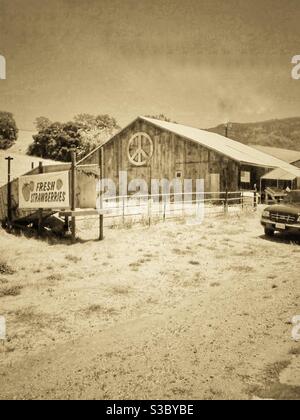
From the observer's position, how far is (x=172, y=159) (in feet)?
88.7

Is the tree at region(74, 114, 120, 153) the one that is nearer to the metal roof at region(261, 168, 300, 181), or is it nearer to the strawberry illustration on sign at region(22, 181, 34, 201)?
the metal roof at region(261, 168, 300, 181)

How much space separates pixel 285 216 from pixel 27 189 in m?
9.18

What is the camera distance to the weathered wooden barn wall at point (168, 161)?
24688mm

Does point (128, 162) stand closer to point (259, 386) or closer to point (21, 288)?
point (21, 288)

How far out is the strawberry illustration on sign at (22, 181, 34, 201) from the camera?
12.2 meters

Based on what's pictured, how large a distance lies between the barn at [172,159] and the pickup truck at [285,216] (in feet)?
39.1

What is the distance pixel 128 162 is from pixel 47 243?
19.3 meters

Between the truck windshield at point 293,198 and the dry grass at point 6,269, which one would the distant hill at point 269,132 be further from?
the dry grass at point 6,269

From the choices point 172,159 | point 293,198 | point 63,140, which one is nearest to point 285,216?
point 293,198

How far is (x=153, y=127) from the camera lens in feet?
92.4

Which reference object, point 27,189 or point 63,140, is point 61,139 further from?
point 27,189

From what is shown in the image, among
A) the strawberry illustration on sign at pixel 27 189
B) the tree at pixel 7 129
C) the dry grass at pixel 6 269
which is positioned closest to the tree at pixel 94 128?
the tree at pixel 7 129

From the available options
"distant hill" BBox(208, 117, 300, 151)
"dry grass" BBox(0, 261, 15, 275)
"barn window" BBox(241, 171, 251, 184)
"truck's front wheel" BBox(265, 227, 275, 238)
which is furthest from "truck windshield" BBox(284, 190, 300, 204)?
"distant hill" BBox(208, 117, 300, 151)
